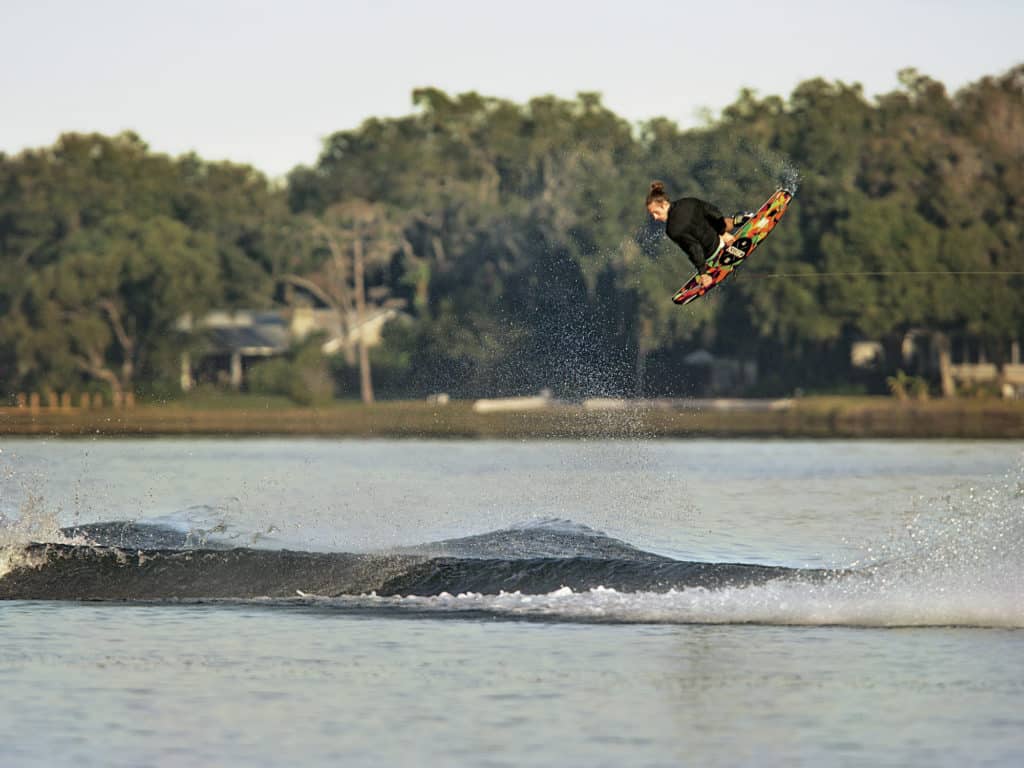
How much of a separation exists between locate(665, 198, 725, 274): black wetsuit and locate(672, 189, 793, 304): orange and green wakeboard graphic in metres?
0.14

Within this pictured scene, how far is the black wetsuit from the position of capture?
60.1ft

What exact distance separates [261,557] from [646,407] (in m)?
74.6

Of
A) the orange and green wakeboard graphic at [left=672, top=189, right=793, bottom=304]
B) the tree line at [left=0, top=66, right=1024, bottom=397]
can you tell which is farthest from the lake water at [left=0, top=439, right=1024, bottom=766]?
the tree line at [left=0, top=66, right=1024, bottom=397]

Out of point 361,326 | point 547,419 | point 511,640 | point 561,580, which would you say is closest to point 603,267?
point 547,419

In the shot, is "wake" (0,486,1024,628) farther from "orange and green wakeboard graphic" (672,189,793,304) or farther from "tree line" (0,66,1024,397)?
"tree line" (0,66,1024,397)

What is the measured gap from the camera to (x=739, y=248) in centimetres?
1900

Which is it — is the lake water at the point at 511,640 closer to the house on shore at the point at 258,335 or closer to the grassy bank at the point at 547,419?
the grassy bank at the point at 547,419

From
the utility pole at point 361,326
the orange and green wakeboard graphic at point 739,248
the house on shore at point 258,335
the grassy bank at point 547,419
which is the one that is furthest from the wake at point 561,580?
the house on shore at point 258,335

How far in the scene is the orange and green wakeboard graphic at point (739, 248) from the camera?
18.9m

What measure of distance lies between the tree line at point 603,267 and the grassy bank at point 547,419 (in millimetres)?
3069

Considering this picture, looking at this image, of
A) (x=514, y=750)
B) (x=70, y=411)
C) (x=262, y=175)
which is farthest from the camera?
(x=262, y=175)

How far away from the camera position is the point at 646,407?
98.6 m

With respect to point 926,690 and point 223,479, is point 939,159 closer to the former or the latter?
point 223,479

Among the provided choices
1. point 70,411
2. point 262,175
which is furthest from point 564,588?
point 262,175
